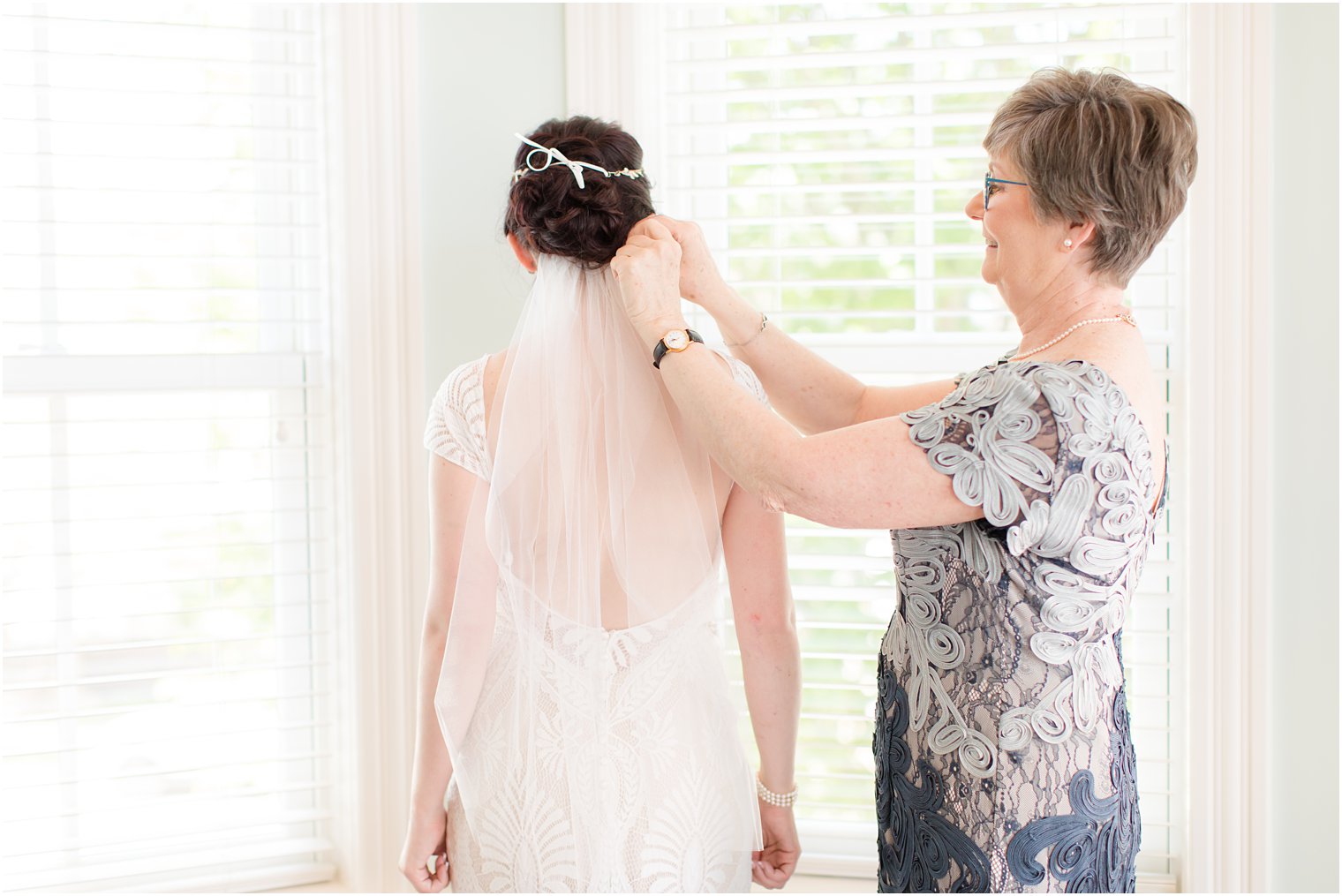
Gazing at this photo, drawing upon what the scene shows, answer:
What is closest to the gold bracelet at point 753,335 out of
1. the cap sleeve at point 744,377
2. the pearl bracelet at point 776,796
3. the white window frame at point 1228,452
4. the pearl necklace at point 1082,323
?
the cap sleeve at point 744,377

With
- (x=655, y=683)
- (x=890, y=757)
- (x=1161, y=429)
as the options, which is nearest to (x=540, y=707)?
(x=655, y=683)

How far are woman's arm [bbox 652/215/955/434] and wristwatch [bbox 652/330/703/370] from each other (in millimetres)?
305

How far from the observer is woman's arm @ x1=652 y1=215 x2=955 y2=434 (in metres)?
1.67

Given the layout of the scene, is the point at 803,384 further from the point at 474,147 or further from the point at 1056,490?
the point at 474,147

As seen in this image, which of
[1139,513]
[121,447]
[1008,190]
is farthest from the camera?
[121,447]

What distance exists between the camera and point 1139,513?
1224 millimetres

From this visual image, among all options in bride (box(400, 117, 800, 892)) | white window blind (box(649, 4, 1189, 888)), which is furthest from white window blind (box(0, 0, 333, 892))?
white window blind (box(649, 4, 1189, 888))

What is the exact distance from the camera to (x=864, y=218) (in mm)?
2080

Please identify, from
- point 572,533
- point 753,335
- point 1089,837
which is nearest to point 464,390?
point 572,533

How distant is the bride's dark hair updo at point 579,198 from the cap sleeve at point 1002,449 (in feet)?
1.83

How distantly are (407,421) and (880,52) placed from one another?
129cm

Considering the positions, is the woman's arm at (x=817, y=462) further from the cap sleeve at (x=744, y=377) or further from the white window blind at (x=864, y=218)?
the white window blind at (x=864, y=218)

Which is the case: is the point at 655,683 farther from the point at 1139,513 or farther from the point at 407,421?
the point at 407,421

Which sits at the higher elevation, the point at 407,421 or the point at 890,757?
the point at 407,421
